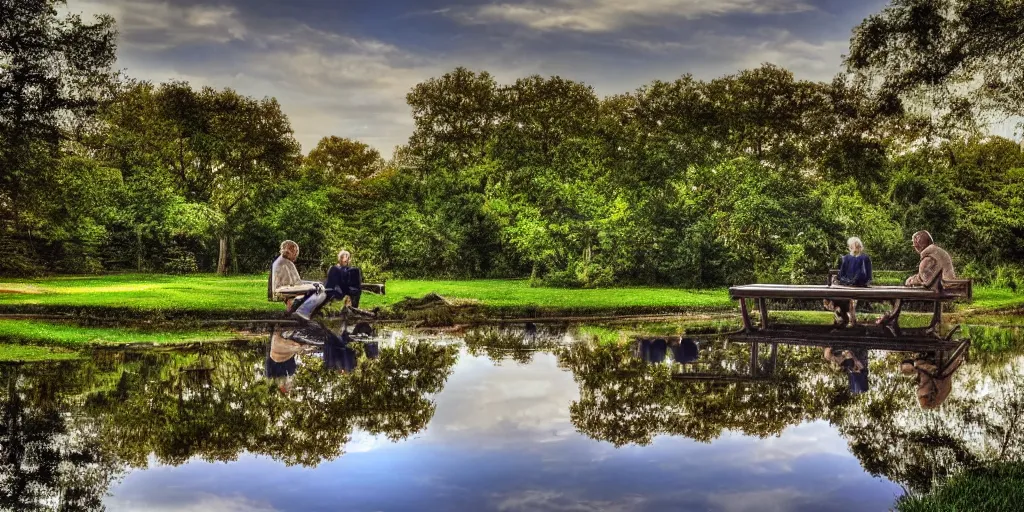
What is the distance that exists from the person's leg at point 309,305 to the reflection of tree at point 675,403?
217 inches

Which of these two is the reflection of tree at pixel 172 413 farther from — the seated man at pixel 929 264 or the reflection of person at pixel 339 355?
the seated man at pixel 929 264

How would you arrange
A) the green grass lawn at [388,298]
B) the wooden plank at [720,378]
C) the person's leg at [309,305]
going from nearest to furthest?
the wooden plank at [720,378] → the person's leg at [309,305] → the green grass lawn at [388,298]

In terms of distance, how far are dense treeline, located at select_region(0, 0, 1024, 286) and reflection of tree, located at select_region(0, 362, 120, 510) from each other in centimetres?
1276

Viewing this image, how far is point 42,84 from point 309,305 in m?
10.9

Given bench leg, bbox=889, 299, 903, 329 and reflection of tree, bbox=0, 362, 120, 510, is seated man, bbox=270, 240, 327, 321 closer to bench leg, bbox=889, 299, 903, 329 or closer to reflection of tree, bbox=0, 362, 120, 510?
reflection of tree, bbox=0, 362, 120, 510

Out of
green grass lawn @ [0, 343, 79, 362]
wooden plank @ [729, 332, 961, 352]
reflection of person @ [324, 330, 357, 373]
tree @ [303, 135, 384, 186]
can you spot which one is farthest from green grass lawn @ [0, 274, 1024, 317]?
tree @ [303, 135, 384, 186]

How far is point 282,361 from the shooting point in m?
10.4

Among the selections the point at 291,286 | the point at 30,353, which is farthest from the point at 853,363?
the point at 30,353

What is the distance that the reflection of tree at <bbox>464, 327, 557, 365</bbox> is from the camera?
11628 millimetres

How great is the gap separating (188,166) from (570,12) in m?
18.0

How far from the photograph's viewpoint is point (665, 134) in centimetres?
2781

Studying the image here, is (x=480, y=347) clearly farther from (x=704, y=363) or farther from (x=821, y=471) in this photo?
(x=821, y=471)

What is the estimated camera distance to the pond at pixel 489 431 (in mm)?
5266

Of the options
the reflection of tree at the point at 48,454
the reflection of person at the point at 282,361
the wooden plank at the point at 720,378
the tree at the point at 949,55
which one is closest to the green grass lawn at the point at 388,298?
the reflection of person at the point at 282,361
